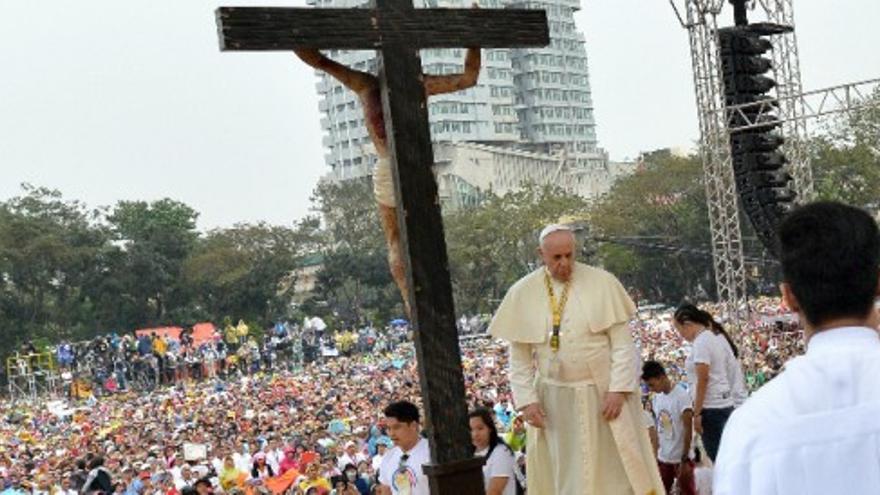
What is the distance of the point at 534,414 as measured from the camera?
512 cm

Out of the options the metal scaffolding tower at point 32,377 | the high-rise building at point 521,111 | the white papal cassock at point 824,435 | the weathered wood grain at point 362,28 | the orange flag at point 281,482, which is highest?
the high-rise building at point 521,111

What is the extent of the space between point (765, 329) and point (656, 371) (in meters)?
16.0

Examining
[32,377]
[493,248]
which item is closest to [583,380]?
[32,377]

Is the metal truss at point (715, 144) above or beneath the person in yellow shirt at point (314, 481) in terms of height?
above

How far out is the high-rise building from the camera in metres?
111

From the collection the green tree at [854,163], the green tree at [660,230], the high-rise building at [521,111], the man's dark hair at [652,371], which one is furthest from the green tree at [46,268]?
the man's dark hair at [652,371]

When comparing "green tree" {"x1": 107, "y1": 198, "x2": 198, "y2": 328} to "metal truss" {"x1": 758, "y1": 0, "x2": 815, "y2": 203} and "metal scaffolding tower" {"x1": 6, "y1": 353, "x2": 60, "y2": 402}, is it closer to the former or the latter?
"metal scaffolding tower" {"x1": 6, "y1": 353, "x2": 60, "y2": 402}

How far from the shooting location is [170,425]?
28.1 metres

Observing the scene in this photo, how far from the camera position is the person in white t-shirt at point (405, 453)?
573 cm

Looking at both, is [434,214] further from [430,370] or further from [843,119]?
[843,119]

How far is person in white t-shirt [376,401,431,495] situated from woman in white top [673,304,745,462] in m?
1.67

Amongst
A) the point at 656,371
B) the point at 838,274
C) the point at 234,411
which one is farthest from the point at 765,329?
the point at 838,274

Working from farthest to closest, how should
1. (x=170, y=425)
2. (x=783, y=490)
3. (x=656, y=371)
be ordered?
(x=170, y=425) → (x=656, y=371) → (x=783, y=490)

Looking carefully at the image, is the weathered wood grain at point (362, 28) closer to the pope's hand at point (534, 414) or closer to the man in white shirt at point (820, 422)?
the pope's hand at point (534, 414)
